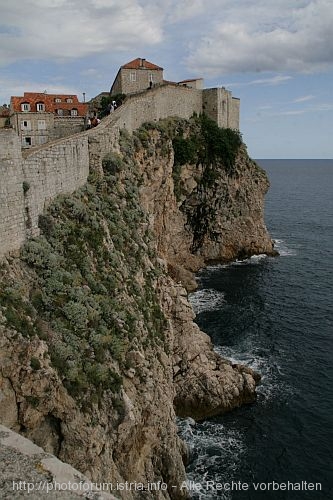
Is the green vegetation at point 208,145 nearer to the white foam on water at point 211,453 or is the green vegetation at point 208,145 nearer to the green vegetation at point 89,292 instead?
the green vegetation at point 89,292

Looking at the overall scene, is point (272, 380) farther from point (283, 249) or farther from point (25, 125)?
point (283, 249)

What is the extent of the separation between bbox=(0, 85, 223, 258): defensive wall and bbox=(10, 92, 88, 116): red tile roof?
5.69m

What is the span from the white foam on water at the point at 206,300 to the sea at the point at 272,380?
9cm

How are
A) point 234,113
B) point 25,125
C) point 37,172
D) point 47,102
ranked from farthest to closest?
1. point 234,113
2. point 47,102
3. point 25,125
4. point 37,172

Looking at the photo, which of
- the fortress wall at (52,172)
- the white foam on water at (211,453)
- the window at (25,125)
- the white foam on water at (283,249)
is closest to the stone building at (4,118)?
the window at (25,125)

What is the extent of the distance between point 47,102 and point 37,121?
326 centimetres

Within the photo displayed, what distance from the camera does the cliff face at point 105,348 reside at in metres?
13.1

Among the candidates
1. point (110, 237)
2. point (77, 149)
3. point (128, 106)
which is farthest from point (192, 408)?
point (128, 106)

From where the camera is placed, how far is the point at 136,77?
48.8 meters

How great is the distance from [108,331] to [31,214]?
517cm

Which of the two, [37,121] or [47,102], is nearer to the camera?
[37,121]

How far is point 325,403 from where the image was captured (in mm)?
27500

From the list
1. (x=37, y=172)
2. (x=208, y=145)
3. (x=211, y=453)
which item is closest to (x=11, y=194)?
(x=37, y=172)

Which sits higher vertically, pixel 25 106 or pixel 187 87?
pixel 187 87
